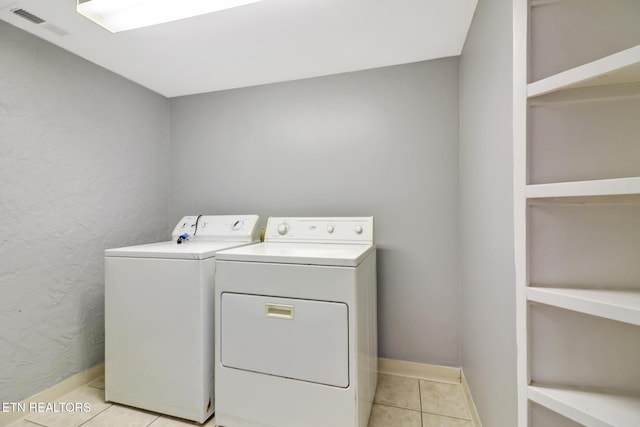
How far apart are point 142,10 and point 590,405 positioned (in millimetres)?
2139

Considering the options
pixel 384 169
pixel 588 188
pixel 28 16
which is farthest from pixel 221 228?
pixel 588 188

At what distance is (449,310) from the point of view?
1.88m

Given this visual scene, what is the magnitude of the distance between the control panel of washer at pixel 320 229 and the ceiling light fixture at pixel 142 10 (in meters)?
1.26

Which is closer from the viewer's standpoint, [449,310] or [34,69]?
[34,69]

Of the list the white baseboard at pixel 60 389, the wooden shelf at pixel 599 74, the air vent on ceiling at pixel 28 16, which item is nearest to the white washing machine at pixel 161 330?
the white baseboard at pixel 60 389

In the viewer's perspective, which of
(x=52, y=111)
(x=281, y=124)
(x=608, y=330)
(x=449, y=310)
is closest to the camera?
(x=608, y=330)

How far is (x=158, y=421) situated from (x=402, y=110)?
233 cm

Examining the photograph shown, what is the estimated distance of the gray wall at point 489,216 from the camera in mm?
989

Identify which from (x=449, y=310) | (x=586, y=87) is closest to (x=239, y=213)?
(x=449, y=310)

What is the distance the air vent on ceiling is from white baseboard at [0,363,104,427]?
6.47 feet

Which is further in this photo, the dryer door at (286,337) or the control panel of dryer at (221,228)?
the control panel of dryer at (221,228)

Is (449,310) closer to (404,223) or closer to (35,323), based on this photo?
(404,223)

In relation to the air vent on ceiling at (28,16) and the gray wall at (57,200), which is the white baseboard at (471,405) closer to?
the gray wall at (57,200)

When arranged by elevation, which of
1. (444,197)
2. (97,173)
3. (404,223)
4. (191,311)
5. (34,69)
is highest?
(34,69)
